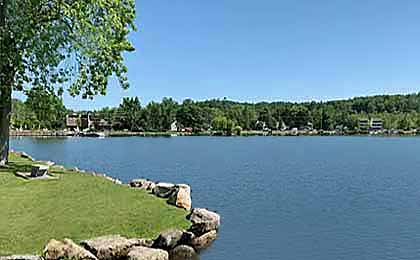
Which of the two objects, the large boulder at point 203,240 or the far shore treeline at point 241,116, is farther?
the far shore treeline at point 241,116

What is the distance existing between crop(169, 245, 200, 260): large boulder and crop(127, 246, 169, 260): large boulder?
73 cm

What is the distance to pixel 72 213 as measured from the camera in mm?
14156

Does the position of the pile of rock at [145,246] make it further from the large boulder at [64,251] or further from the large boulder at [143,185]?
the large boulder at [143,185]

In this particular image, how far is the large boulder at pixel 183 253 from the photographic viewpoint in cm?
1288

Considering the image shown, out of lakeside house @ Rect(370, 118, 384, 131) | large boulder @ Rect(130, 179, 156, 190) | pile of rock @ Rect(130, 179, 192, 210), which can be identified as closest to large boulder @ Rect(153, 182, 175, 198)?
pile of rock @ Rect(130, 179, 192, 210)

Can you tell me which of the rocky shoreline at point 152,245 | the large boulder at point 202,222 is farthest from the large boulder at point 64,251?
the large boulder at point 202,222

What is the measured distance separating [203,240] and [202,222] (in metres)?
0.54

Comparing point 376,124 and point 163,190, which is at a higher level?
point 376,124

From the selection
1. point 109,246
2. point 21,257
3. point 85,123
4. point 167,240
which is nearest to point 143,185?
point 167,240

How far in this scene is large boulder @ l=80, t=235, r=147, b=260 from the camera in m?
11.5

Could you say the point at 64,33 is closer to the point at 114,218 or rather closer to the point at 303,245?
the point at 114,218

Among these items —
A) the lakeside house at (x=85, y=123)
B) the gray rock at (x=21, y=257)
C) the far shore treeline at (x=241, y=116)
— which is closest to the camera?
the gray rock at (x=21, y=257)

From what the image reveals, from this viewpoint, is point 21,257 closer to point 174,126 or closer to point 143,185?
point 143,185

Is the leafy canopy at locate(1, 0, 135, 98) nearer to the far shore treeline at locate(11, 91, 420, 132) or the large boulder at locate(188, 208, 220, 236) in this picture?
the large boulder at locate(188, 208, 220, 236)
